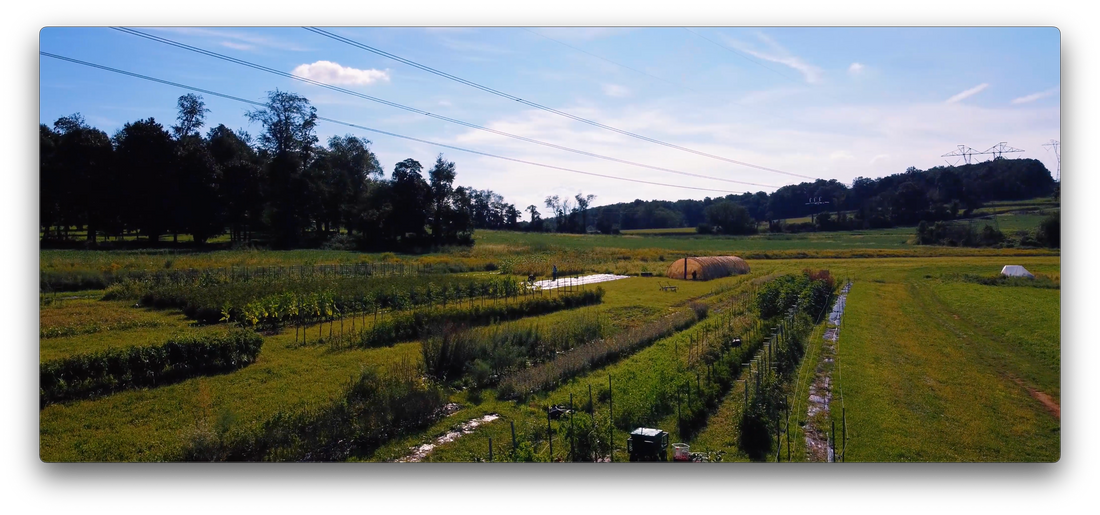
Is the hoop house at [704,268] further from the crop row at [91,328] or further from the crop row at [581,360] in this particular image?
the crop row at [91,328]

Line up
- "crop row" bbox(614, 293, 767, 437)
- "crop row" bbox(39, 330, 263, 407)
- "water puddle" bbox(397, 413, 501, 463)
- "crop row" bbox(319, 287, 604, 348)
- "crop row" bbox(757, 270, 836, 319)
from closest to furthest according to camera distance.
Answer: "water puddle" bbox(397, 413, 501, 463) < "crop row" bbox(614, 293, 767, 437) < "crop row" bbox(39, 330, 263, 407) < "crop row" bbox(319, 287, 604, 348) < "crop row" bbox(757, 270, 836, 319)

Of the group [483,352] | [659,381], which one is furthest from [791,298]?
[483,352]

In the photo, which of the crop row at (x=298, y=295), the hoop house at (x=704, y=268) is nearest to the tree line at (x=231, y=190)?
the crop row at (x=298, y=295)

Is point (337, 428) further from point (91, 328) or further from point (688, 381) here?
point (91, 328)

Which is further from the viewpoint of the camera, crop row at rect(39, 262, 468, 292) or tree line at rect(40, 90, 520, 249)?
tree line at rect(40, 90, 520, 249)

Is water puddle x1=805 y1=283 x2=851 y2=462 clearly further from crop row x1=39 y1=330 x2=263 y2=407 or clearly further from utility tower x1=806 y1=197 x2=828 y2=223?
utility tower x1=806 y1=197 x2=828 y2=223

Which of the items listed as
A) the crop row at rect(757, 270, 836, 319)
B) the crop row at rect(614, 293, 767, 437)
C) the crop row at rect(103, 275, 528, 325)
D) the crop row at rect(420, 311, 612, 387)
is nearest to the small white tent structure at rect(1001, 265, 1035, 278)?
the crop row at rect(757, 270, 836, 319)
